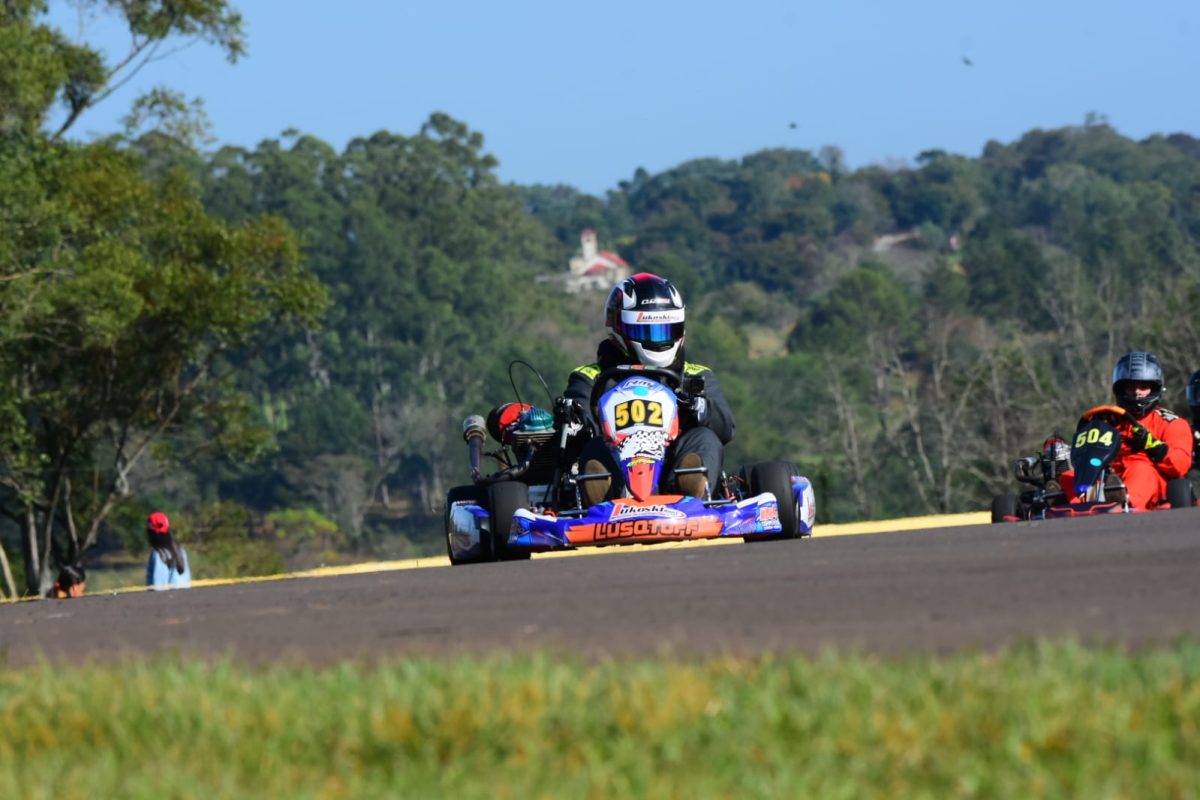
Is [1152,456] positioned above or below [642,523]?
above

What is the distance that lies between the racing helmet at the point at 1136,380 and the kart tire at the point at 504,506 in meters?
4.86

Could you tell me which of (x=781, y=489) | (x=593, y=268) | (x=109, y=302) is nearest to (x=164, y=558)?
(x=781, y=489)

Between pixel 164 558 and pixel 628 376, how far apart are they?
24.5 feet

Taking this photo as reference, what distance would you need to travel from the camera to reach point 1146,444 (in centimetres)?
1574

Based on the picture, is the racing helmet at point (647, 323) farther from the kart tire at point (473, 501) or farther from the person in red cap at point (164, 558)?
the person in red cap at point (164, 558)

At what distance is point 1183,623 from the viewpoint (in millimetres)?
6469

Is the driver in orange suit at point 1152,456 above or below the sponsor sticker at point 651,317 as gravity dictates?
below

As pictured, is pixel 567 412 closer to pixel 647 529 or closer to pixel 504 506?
pixel 504 506

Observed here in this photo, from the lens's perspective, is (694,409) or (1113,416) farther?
(1113,416)

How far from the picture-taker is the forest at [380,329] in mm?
41594

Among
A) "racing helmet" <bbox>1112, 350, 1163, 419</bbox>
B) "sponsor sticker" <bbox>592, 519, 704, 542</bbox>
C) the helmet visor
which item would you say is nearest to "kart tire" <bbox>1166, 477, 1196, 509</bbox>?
"racing helmet" <bbox>1112, 350, 1163, 419</bbox>

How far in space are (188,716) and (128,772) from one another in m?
0.54

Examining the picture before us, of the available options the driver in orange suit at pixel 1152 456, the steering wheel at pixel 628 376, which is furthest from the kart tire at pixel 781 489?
the driver in orange suit at pixel 1152 456

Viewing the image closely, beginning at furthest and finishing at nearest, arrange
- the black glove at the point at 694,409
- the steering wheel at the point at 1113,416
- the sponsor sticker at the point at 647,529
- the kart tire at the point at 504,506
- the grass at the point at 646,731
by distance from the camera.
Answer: the steering wheel at the point at 1113,416 < the black glove at the point at 694,409 < the kart tire at the point at 504,506 < the sponsor sticker at the point at 647,529 < the grass at the point at 646,731
